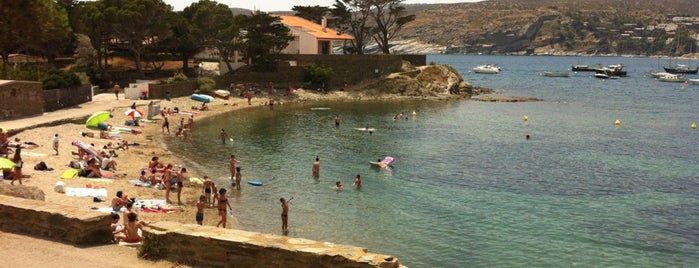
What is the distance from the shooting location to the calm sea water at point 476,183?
23688 mm

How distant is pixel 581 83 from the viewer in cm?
12081

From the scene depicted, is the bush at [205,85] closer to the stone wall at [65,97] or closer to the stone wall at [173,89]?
the stone wall at [173,89]

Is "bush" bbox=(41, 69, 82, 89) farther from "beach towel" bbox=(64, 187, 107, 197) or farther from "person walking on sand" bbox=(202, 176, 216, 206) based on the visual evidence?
"person walking on sand" bbox=(202, 176, 216, 206)

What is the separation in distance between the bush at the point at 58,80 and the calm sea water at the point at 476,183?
1065 cm

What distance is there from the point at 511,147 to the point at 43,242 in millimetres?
37647

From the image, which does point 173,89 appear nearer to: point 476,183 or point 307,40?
point 307,40

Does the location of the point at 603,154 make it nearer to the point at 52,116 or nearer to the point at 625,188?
the point at 625,188

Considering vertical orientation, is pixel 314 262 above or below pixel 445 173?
above

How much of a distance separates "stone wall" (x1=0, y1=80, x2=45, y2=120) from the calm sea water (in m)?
11.1

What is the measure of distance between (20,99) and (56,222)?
3170cm

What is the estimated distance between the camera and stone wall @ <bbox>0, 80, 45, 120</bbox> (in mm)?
39938

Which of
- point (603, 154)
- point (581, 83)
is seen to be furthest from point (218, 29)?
point (581, 83)

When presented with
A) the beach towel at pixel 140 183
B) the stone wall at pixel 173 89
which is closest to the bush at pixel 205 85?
the stone wall at pixel 173 89

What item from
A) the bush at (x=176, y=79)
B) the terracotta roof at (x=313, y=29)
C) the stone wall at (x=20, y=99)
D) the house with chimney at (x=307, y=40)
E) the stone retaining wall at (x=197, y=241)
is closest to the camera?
the stone retaining wall at (x=197, y=241)
